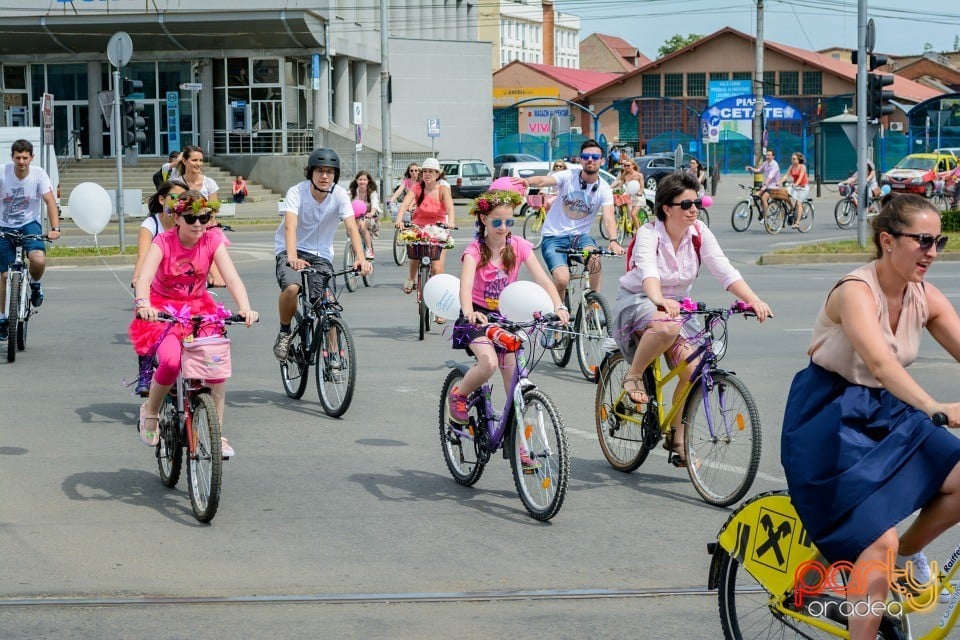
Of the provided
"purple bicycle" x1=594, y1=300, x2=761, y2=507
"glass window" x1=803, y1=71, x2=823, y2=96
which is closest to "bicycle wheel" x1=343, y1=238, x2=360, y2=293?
"purple bicycle" x1=594, y1=300, x2=761, y2=507

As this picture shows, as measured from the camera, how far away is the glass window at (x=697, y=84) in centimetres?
8488

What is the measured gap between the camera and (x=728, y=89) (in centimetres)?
7894

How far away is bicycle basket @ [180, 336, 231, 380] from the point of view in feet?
23.2

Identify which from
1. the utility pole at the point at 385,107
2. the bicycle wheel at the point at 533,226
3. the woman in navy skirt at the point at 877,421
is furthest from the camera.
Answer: the utility pole at the point at 385,107

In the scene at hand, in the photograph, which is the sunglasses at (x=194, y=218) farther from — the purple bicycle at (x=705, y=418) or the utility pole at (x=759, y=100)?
the utility pole at (x=759, y=100)

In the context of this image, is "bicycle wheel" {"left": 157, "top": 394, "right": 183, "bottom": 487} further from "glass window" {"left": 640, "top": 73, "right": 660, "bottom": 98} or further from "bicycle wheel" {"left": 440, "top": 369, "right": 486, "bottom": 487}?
"glass window" {"left": 640, "top": 73, "right": 660, "bottom": 98}

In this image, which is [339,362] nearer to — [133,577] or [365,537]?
[365,537]

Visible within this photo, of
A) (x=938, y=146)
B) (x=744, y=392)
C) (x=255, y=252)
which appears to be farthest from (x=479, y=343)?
(x=938, y=146)

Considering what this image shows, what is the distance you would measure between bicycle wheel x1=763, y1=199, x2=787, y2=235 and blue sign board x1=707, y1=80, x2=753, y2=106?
1895 inches

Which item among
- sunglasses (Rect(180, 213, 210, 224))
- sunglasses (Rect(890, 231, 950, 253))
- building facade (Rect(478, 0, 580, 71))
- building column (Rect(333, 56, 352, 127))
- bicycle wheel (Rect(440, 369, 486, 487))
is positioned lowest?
bicycle wheel (Rect(440, 369, 486, 487))

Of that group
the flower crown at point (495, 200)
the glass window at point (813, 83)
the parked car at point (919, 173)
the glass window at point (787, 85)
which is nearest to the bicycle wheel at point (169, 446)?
the flower crown at point (495, 200)

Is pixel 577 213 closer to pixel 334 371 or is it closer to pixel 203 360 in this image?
pixel 334 371

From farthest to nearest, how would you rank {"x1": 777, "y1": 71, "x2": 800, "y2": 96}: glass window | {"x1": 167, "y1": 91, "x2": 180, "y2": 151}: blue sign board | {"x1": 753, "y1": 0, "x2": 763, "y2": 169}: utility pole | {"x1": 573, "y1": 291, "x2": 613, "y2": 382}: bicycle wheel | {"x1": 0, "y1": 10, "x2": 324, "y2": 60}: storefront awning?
{"x1": 777, "y1": 71, "x2": 800, "y2": 96}: glass window
{"x1": 167, "y1": 91, "x2": 180, "y2": 151}: blue sign board
{"x1": 753, "y1": 0, "x2": 763, "y2": 169}: utility pole
{"x1": 0, "y1": 10, "x2": 324, "y2": 60}: storefront awning
{"x1": 573, "y1": 291, "x2": 613, "y2": 382}: bicycle wheel

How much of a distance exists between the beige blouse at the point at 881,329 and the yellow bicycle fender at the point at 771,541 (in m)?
0.43
